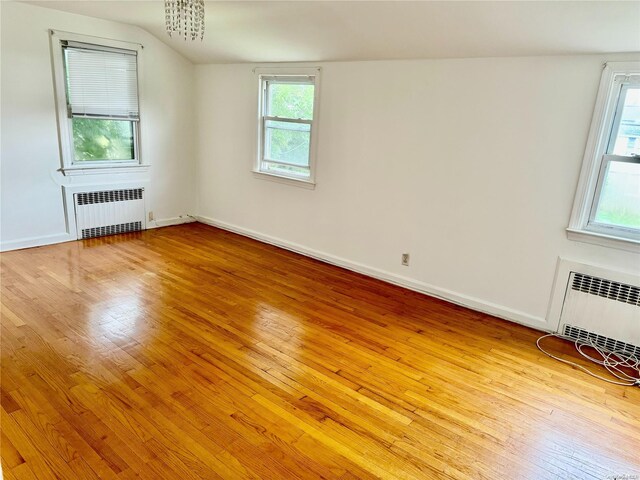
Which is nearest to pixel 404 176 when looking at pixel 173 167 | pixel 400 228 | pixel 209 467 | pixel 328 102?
pixel 400 228

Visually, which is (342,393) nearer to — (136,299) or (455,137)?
(136,299)

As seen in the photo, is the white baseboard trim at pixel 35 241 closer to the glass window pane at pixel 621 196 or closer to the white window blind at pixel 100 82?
the white window blind at pixel 100 82

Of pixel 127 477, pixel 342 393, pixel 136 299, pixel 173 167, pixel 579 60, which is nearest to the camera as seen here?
pixel 127 477

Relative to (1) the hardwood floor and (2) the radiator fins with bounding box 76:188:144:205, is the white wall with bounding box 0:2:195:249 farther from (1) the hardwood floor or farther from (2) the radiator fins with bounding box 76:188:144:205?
(1) the hardwood floor

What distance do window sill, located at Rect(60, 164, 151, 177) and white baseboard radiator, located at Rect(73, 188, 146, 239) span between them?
220 millimetres

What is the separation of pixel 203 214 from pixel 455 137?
3.66 metres

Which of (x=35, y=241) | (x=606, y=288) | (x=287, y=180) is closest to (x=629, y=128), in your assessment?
(x=606, y=288)

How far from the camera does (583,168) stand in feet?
10.1

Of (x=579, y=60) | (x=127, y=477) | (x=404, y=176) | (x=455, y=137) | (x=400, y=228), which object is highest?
(x=579, y=60)

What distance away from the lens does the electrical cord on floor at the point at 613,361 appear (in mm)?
2779

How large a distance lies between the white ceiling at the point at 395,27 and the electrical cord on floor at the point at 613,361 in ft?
6.50

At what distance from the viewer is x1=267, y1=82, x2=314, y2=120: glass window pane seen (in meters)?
4.67

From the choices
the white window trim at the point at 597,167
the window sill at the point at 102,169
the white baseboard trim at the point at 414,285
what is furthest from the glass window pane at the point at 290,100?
the white window trim at the point at 597,167

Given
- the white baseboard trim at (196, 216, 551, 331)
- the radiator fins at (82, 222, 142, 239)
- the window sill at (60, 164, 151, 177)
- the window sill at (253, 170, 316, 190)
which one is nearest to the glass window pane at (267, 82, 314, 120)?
the window sill at (253, 170, 316, 190)
